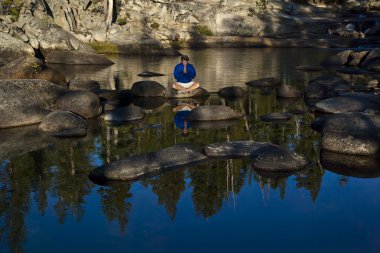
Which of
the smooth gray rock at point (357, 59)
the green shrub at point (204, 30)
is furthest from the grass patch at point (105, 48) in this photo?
the smooth gray rock at point (357, 59)

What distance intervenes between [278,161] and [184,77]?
454 inches

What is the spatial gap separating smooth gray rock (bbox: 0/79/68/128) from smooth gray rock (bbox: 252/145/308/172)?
790cm

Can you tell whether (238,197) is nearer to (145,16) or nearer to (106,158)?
(106,158)

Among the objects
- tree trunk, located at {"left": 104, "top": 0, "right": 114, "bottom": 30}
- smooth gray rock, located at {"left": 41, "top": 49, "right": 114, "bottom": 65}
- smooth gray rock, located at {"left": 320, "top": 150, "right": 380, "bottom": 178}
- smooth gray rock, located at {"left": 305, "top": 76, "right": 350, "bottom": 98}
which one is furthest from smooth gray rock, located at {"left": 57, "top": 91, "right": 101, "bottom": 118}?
tree trunk, located at {"left": 104, "top": 0, "right": 114, "bottom": 30}

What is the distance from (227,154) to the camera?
12773 mm

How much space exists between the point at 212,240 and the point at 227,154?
14.9 ft

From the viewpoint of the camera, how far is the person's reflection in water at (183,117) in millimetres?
16291

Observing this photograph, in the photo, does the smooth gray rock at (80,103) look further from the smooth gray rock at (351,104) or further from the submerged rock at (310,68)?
the submerged rock at (310,68)

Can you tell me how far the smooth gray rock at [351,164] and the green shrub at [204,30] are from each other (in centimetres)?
5061

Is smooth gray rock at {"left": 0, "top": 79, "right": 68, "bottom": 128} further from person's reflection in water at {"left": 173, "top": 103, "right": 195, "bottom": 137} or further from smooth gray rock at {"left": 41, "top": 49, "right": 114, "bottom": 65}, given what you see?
smooth gray rock at {"left": 41, "top": 49, "right": 114, "bottom": 65}

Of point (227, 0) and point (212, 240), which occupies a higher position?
point (227, 0)

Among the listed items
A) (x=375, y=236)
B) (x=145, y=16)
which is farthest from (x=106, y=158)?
(x=145, y=16)

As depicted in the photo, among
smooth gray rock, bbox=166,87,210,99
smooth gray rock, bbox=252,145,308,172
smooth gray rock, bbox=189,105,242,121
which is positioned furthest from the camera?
smooth gray rock, bbox=166,87,210,99

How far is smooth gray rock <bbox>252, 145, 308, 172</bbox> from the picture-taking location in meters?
11.6
